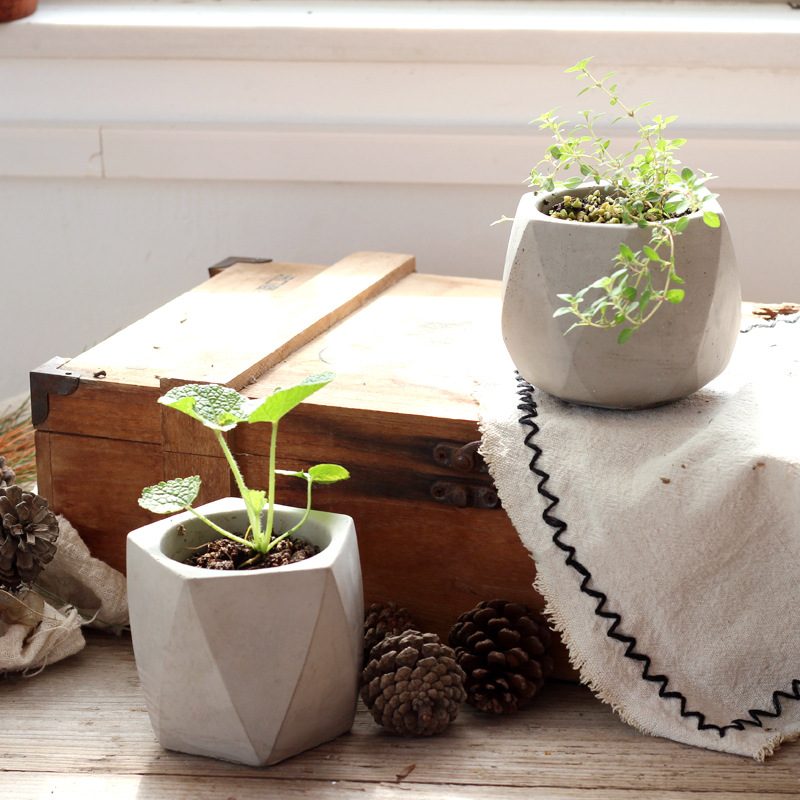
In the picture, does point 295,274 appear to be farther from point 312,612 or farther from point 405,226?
point 312,612

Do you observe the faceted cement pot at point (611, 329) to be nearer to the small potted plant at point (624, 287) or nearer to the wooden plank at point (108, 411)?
the small potted plant at point (624, 287)

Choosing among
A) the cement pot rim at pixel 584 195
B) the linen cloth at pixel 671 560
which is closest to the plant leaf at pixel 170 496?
the linen cloth at pixel 671 560

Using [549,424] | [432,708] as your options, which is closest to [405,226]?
[549,424]

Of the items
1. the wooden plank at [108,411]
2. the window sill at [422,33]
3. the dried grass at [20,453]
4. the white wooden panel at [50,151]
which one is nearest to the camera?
the wooden plank at [108,411]

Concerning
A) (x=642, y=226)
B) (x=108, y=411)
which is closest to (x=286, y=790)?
(x=108, y=411)

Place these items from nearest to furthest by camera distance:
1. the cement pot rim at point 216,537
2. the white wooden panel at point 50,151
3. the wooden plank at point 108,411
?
the cement pot rim at point 216,537 → the wooden plank at point 108,411 → the white wooden panel at point 50,151

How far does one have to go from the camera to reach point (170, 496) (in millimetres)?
791

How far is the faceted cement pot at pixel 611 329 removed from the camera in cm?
80

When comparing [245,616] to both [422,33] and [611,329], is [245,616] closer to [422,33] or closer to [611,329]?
[611,329]

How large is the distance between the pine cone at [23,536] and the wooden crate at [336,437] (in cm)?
8

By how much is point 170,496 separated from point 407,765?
287mm

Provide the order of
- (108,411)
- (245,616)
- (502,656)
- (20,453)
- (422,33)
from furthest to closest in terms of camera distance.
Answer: (422,33), (20,453), (108,411), (502,656), (245,616)

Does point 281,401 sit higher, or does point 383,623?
point 281,401

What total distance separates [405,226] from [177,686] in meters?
0.89
